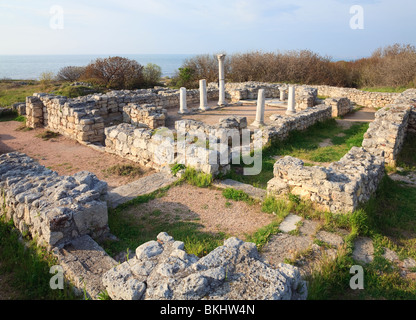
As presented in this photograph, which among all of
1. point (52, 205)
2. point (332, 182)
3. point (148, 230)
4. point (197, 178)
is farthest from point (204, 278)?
point (197, 178)

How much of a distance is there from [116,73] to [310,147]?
20.1 m

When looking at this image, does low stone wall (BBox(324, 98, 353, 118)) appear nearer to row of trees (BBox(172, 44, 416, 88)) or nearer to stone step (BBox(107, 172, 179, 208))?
stone step (BBox(107, 172, 179, 208))

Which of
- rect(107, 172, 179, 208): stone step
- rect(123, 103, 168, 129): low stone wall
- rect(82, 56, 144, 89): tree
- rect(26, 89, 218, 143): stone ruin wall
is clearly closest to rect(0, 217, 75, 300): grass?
rect(107, 172, 179, 208): stone step

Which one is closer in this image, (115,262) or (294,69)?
(115,262)

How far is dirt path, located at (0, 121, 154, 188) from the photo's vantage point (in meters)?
8.73

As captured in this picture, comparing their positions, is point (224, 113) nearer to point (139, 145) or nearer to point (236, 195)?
point (139, 145)

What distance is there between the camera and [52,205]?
487cm

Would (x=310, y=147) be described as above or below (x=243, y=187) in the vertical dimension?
above

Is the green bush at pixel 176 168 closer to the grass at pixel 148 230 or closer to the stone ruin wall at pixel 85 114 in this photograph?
the grass at pixel 148 230

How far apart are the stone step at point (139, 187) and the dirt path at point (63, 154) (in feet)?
1.90

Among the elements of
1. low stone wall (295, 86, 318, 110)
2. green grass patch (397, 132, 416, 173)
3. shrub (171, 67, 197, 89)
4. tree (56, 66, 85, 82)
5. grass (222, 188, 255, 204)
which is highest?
tree (56, 66, 85, 82)

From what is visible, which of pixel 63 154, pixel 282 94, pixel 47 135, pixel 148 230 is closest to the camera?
pixel 148 230

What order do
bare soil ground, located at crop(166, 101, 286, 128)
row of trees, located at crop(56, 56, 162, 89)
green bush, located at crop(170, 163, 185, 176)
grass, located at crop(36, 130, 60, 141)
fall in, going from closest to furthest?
green bush, located at crop(170, 163, 185, 176) < grass, located at crop(36, 130, 60, 141) < bare soil ground, located at crop(166, 101, 286, 128) < row of trees, located at crop(56, 56, 162, 89)

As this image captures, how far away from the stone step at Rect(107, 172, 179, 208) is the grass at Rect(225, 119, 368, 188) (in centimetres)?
160
